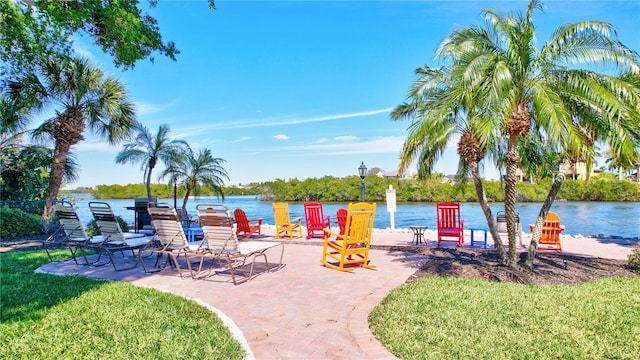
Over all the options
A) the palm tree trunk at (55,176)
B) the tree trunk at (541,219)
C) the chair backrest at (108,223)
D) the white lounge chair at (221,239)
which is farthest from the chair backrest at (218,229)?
the palm tree trunk at (55,176)

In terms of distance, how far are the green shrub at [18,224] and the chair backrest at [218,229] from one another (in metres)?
9.19

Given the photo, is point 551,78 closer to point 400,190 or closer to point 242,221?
point 242,221

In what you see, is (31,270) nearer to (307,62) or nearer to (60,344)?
(60,344)

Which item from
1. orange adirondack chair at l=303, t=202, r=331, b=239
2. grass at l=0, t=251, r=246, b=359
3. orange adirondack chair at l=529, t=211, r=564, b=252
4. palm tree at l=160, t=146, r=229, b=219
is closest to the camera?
grass at l=0, t=251, r=246, b=359

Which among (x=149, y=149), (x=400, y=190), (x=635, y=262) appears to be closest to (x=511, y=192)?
(x=635, y=262)

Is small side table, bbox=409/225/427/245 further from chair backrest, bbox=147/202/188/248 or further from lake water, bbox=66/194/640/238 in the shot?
chair backrest, bbox=147/202/188/248

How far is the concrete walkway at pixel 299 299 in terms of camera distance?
3330 millimetres

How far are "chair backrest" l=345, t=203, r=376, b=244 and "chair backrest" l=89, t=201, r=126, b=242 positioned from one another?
4026 millimetres

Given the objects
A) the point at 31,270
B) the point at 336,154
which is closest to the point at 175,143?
the point at 31,270

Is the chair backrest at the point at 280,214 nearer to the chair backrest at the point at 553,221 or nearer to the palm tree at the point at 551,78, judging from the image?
the palm tree at the point at 551,78

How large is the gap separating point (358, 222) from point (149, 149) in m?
11.0

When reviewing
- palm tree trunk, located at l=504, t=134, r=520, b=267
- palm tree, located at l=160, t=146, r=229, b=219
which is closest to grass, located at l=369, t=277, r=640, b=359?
palm tree trunk, located at l=504, t=134, r=520, b=267

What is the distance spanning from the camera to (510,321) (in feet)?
12.5

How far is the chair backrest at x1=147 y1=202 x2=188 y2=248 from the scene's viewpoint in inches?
239
